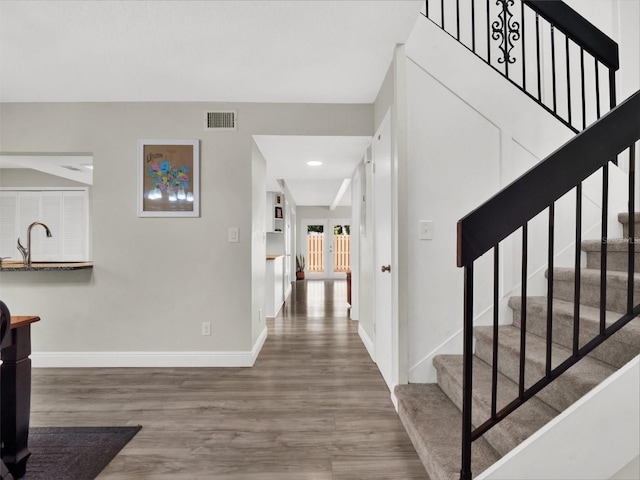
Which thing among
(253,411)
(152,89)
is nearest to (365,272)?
(253,411)

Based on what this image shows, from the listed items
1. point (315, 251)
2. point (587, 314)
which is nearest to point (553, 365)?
point (587, 314)

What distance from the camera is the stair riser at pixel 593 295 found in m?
1.61

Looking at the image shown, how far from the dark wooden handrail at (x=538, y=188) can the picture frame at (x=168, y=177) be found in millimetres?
2636

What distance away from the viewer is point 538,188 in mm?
1127

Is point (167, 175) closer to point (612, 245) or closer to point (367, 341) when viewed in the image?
point (367, 341)

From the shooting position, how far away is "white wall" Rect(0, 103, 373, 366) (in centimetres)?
317

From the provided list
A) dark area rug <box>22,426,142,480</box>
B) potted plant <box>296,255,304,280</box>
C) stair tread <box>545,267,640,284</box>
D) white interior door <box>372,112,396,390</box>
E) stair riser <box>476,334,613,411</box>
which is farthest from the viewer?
potted plant <box>296,255,304,280</box>

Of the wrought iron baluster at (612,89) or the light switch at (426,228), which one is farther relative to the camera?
the light switch at (426,228)

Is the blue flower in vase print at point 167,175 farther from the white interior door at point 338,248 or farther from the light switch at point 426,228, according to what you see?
the white interior door at point 338,248

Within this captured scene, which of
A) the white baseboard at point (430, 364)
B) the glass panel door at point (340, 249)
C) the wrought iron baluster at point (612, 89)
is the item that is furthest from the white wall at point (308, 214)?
the wrought iron baluster at point (612, 89)

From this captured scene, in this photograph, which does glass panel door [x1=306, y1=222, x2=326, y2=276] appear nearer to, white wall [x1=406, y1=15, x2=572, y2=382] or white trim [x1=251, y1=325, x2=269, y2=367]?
white trim [x1=251, y1=325, x2=269, y2=367]

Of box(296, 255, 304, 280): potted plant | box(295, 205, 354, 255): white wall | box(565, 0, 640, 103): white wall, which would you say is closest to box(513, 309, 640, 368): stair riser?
box(565, 0, 640, 103): white wall

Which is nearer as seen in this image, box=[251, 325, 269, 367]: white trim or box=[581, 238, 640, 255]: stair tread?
box=[581, 238, 640, 255]: stair tread

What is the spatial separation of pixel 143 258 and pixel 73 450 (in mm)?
1661
